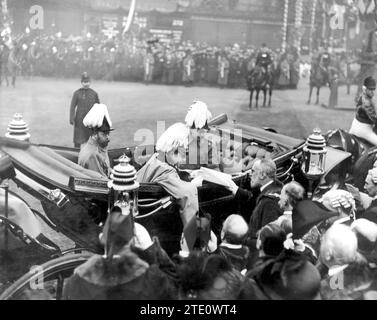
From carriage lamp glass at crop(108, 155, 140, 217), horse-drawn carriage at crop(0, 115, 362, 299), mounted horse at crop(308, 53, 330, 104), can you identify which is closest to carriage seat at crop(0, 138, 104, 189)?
horse-drawn carriage at crop(0, 115, 362, 299)

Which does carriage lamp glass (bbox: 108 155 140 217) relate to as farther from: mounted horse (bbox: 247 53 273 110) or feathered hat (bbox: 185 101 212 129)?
mounted horse (bbox: 247 53 273 110)

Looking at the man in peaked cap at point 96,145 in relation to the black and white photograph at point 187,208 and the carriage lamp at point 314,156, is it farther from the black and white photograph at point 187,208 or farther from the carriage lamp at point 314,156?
the carriage lamp at point 314,156

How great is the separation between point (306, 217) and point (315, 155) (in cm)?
181

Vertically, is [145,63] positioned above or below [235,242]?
above

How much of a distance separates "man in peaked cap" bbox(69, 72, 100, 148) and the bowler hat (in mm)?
5483

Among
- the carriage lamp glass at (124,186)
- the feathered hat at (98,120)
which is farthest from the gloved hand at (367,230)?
the feathered hat at (98,120)

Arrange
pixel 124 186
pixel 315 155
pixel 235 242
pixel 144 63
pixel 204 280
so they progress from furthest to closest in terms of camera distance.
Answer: pixel 144 63
pixel 315 155
pixel 124 186
pixel 235 242
pixel 204 280

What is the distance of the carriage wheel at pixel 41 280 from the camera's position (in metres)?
3.63

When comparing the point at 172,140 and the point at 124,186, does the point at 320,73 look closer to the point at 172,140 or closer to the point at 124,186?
the point at 172,140

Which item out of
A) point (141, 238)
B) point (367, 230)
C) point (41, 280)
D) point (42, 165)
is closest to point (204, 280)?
point (141, 238)

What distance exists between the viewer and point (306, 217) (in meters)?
4.71

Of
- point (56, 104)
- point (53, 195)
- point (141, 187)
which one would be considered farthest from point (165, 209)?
point (56, 104)

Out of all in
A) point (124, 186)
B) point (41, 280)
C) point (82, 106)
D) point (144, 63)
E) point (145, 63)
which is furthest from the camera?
point (144, 63)

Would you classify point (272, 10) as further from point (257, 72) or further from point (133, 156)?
point (133, 156)
